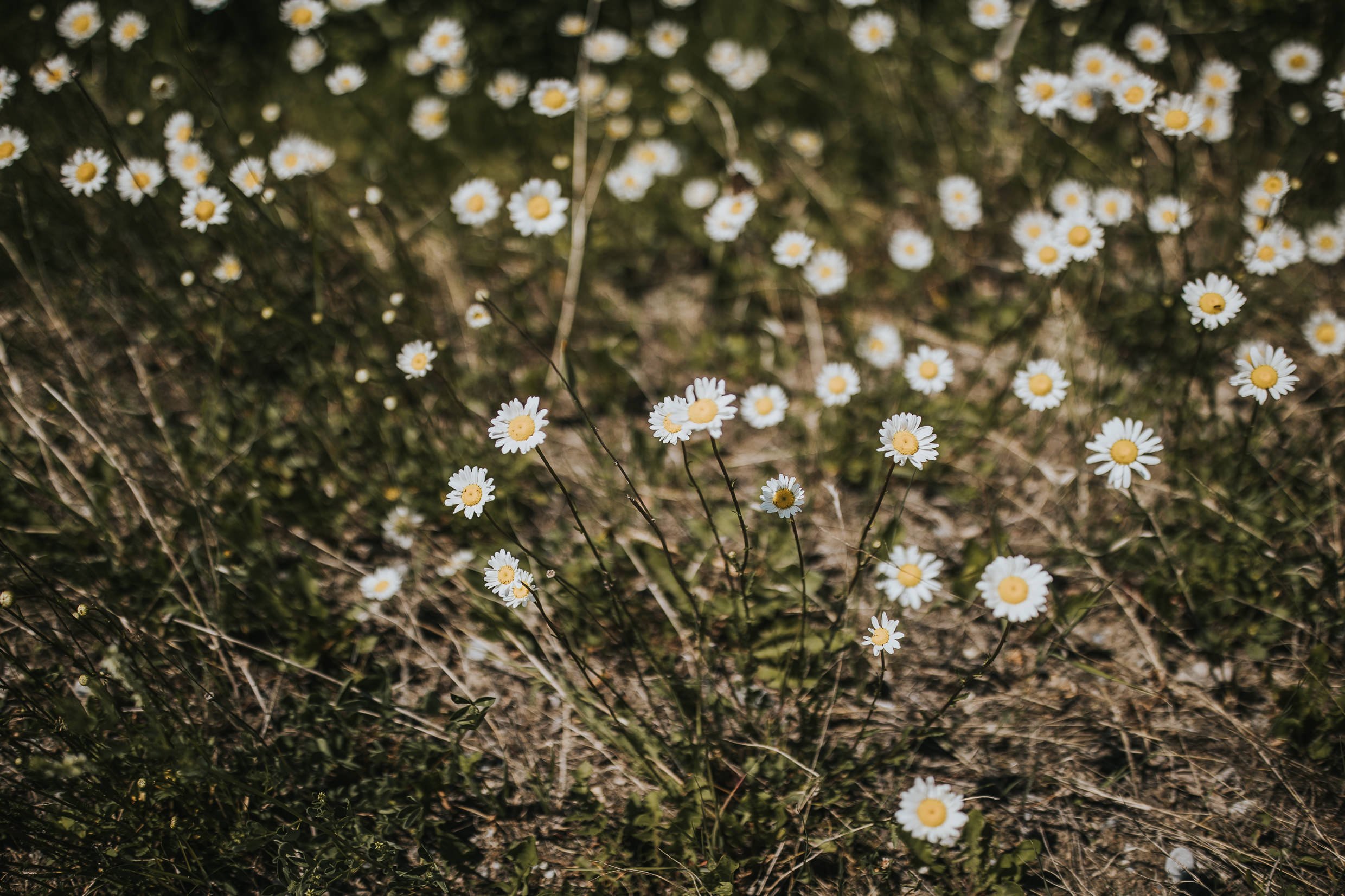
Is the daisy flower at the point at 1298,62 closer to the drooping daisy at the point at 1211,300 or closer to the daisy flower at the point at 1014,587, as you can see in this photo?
the drooping daisy at the point at 1211,300

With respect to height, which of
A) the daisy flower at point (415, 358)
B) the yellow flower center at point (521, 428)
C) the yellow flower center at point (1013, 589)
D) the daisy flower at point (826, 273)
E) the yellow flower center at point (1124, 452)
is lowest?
Answer: the yellow flower center at point (1013, 589)

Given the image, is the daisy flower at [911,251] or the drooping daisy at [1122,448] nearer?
the drooping daisy at [1122,448]

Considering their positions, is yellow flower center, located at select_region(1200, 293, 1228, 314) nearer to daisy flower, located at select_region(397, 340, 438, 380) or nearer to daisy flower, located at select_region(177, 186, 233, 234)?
daisy flower, located at select_region(397, 340, 438, 380)

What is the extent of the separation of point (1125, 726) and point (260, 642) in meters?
2.88

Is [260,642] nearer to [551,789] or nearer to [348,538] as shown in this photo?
[348,538]

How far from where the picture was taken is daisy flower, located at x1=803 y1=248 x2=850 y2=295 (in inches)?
142

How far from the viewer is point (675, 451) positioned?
3387mm

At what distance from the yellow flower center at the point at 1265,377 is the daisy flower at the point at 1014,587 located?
1027 millimetres

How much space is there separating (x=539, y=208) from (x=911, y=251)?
173 centimetres

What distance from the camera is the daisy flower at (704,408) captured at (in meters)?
2.07

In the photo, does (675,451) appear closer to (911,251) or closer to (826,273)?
(826,273)

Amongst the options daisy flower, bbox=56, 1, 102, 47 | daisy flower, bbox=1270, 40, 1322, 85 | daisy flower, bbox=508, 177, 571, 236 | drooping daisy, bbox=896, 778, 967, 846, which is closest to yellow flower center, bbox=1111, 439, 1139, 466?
drooping daisy, bbox=896, 778, 967, 846

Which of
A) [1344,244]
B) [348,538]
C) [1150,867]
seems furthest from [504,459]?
[1344,244]

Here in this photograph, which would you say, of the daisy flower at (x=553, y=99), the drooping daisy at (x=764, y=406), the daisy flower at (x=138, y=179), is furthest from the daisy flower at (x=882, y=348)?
the daisy flower at (x=138, y=179)
